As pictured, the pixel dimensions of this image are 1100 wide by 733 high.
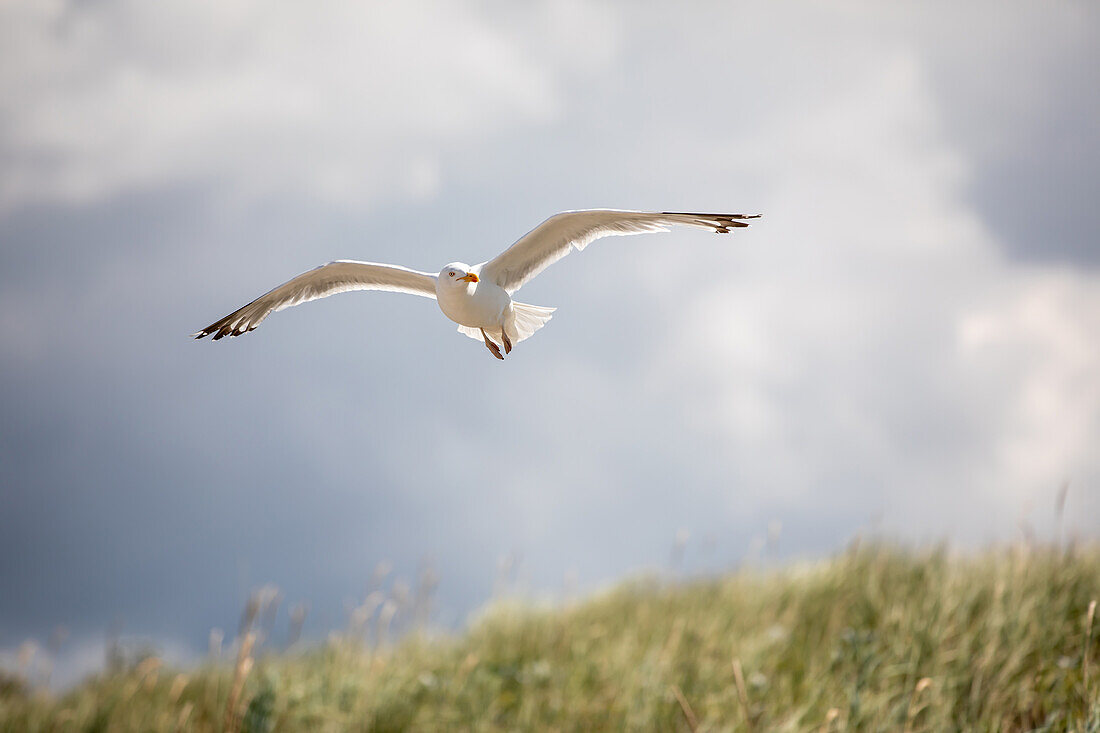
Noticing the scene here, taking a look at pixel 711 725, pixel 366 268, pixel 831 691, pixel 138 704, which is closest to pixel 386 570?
pixel 138 704

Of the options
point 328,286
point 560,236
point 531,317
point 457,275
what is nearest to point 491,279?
point 457,275

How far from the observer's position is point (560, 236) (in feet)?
8.86

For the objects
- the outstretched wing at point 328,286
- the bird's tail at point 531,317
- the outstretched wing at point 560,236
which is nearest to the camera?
the outstretched wing at point 328,286

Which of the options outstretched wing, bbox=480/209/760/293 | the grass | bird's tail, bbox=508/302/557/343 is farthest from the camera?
the grass

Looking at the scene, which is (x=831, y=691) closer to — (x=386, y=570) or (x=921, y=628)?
(x=921, y=628)

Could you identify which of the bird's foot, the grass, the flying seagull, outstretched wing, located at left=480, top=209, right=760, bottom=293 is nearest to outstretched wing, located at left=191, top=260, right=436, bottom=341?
the flying seagull

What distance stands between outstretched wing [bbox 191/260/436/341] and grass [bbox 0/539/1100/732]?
375 cm

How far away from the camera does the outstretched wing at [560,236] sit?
2.36 meters

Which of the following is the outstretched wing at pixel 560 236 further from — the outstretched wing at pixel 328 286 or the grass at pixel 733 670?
the grass at pixel 733 670

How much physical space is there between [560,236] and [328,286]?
0.71m

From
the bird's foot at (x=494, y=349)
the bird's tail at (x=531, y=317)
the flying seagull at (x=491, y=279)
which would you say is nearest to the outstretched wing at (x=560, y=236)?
the flying seagull at (x=491, y=279)

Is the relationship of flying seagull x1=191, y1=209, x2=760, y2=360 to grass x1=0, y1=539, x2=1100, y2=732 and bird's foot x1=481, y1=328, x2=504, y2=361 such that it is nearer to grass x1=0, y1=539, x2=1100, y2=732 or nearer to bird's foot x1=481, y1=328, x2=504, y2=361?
bird's foot x1=481, y1=328, x2=504, y2=361

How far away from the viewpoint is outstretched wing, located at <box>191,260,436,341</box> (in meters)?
2.21

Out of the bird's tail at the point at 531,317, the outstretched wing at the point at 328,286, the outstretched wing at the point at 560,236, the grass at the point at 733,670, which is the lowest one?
the grass at the point at 733,670
